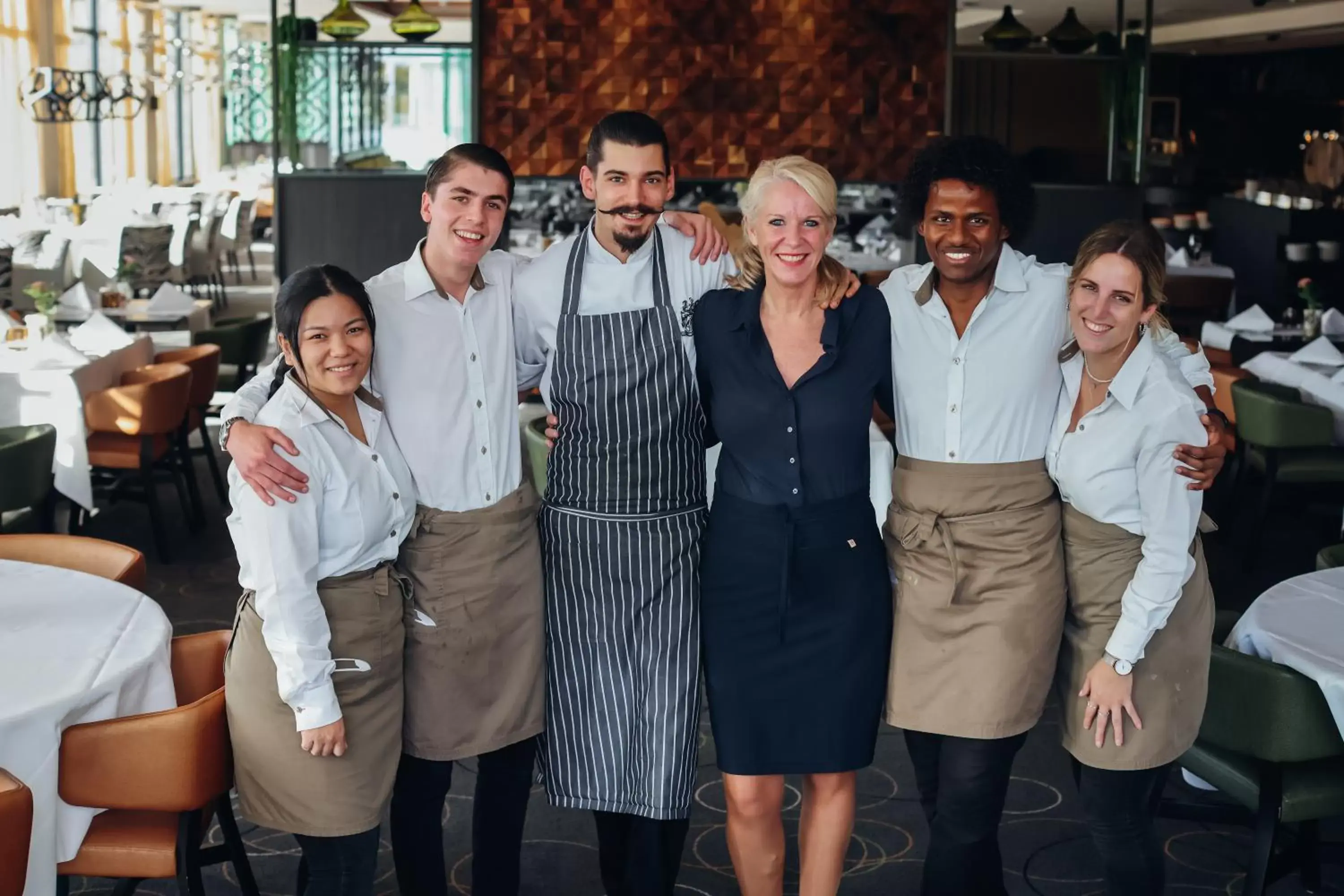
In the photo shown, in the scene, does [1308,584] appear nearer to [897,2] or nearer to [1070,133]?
[897,2]

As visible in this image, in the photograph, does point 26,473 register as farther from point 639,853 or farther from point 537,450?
point 639,853

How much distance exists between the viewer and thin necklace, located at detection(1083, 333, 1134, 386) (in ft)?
7.80

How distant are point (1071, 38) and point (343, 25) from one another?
12.5ft

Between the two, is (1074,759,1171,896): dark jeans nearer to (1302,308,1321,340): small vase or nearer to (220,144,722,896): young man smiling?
(220,144,722,896): young man smiling

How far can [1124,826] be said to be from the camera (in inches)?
98.7

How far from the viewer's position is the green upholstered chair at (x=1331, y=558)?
11.5ft

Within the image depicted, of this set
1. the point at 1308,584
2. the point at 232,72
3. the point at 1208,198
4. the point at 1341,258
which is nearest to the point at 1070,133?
the point at 1208,198

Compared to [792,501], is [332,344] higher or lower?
higher

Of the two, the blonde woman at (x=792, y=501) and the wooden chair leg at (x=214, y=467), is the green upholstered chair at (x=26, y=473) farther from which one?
the blonde woman at (x=792, y=501)

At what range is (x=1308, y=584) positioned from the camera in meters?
3.22

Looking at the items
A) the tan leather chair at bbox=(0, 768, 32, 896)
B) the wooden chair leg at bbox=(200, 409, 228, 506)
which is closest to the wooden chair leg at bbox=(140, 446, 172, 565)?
the wooden chair leg at bbox=(200, 409, 228, 506)

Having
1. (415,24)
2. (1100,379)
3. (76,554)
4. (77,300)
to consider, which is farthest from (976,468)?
(77,300)

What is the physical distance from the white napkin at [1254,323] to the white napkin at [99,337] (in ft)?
17.5

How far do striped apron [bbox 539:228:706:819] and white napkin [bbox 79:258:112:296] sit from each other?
11.0 metres
